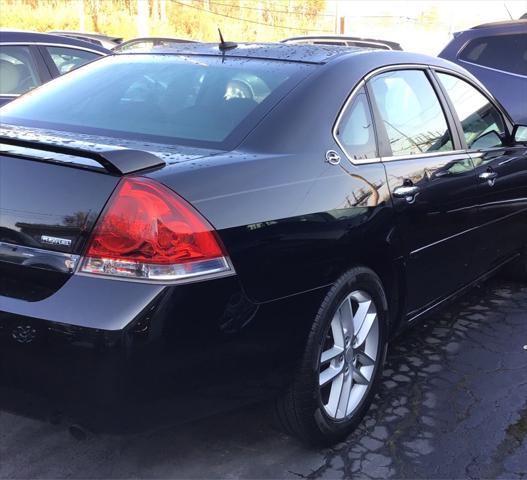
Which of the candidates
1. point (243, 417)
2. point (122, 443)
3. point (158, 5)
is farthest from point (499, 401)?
point (158, 5)

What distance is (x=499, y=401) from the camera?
10.9 feet

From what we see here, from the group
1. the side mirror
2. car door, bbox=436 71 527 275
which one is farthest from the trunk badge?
the side mirror

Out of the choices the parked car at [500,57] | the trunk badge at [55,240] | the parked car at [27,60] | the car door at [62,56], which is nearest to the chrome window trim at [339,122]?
the trunk badge at [55,240]

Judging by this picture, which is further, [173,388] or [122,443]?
[122,443]

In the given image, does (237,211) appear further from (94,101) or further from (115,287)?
(94,101)

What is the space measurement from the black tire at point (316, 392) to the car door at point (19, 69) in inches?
170

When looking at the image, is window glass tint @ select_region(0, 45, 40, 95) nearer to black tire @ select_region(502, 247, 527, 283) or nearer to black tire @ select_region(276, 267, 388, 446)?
black tire @ select_region(502, 247, 527, 283)

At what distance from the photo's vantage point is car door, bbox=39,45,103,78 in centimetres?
651

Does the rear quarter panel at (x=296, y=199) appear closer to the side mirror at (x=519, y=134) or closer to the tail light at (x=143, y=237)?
the tail light at (x=143, y=237)

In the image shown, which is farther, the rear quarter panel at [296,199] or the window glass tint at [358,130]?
the window glass tint at [358,130]

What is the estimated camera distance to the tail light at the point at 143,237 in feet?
7.06

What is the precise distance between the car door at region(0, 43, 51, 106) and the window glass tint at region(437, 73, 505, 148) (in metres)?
3.83

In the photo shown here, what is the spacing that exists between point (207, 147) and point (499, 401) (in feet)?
6.06

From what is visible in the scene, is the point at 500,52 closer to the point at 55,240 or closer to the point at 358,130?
the point at 358,130
